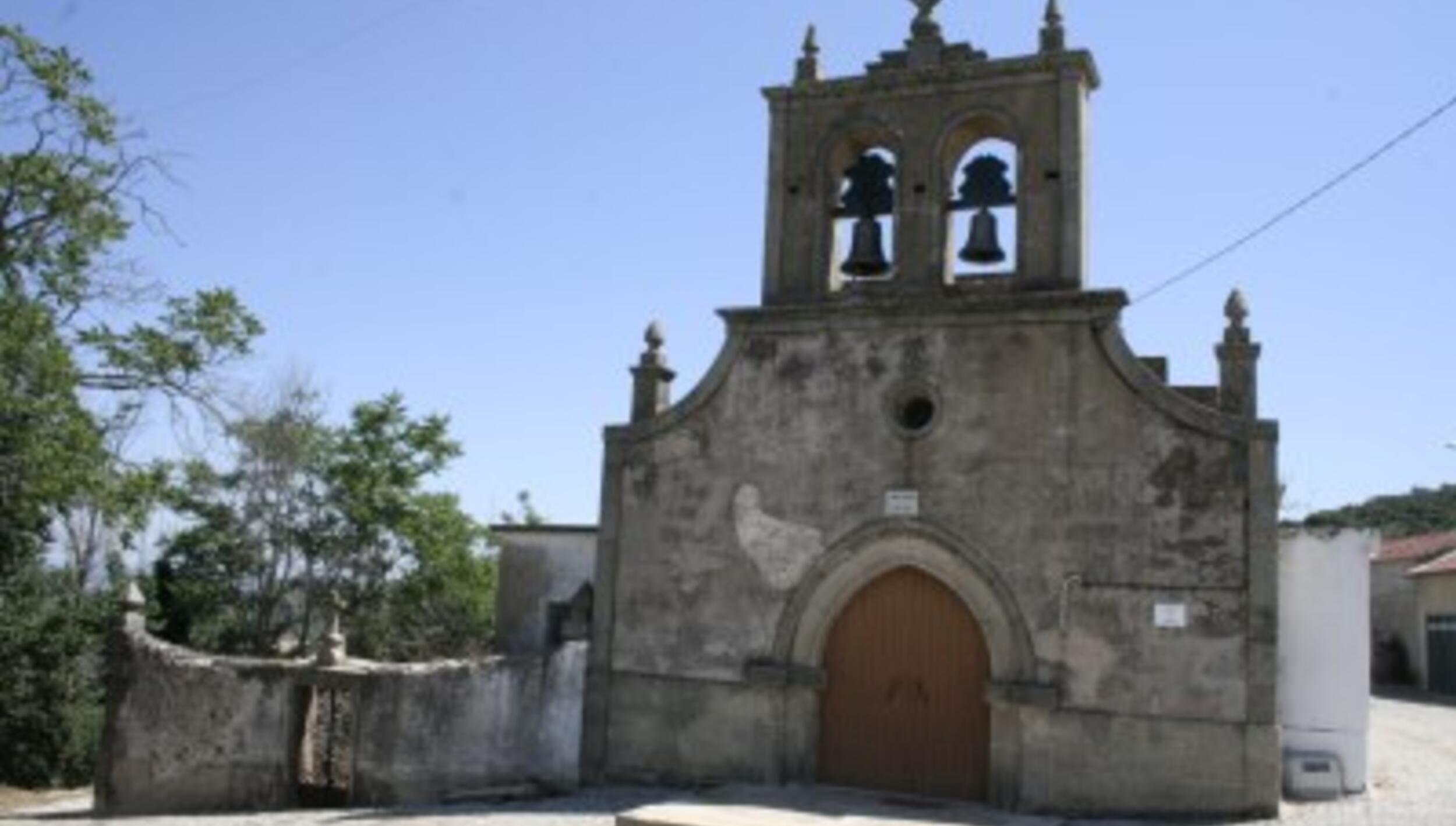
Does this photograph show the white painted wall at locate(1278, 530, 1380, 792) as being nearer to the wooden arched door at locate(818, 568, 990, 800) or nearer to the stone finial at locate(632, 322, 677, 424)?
the wooden arched door at locate(818, 568, 990, 800)

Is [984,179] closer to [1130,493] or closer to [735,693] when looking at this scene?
[1130,493]

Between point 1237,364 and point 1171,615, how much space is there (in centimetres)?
225

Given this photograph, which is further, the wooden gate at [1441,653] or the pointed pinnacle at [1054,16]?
the wooden gate at [1441,653]

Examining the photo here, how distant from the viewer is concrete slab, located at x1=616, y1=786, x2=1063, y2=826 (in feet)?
30.0

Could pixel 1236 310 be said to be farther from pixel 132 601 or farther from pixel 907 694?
pixel 132 601

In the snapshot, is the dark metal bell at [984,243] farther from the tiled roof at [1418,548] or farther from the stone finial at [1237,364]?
the tiled roof at [1418,548]

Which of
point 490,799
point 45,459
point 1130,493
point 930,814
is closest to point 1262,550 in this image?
point 1130,493

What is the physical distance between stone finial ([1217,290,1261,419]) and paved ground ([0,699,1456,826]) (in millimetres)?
3448

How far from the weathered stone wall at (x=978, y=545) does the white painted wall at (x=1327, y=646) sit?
145 cm

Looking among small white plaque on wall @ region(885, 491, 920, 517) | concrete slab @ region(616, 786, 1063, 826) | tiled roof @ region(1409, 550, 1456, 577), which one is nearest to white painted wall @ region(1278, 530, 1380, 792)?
concrete slab @ region(616, 786, 1063, 826)

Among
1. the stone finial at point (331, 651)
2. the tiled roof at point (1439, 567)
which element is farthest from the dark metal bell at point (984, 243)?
the tiled roof at point (1439, 567)

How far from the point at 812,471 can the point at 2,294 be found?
887 cm

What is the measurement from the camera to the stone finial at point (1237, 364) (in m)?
11.3

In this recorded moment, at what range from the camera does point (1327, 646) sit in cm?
1193
